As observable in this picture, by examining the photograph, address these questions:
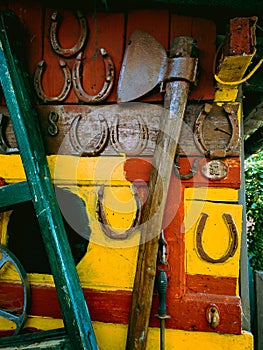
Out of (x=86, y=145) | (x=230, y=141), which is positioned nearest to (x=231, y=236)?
(x=230, y=141)

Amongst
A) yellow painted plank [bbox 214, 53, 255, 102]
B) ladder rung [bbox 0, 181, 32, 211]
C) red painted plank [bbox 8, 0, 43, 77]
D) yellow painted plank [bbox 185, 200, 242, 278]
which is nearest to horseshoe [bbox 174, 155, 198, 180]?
yellow painted plank [bbox 185, 200, 242, 278]

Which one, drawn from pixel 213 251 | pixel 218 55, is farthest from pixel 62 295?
pixel 218 55

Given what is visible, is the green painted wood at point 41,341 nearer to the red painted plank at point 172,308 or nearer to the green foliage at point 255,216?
the red painted plank at point 172,308

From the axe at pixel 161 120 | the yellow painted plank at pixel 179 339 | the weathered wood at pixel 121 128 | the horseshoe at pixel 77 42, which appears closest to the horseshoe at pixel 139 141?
the weathered wood at pixel 121 128

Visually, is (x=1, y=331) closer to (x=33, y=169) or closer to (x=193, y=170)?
(x=33, y=169)

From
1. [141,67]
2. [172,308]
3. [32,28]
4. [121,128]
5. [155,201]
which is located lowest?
[172,308]

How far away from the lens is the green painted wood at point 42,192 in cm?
145

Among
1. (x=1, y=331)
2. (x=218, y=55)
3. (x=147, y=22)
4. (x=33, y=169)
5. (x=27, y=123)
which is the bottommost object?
(x=1, y=331)

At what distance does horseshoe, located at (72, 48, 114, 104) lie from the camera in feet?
6.13

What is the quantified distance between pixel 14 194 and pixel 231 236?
1.13 m

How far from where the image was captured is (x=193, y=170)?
1.73 m

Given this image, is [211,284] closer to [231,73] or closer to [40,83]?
[231,73]

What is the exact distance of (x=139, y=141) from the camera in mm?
1817

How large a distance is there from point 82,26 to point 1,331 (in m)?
1.88
